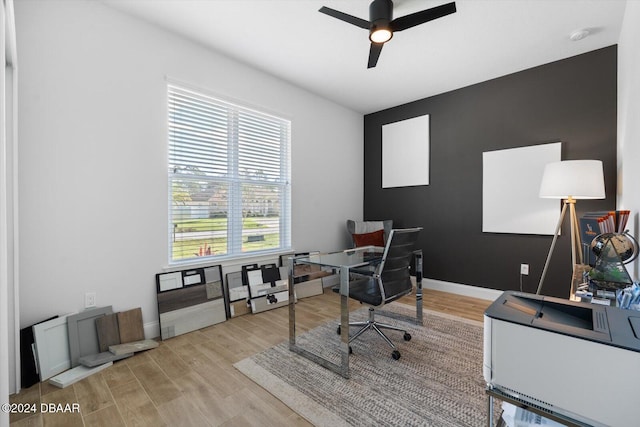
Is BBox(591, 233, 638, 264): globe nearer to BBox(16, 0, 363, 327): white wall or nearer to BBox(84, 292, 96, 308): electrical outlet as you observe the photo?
BBox(16, 0, 363, 327): white wall

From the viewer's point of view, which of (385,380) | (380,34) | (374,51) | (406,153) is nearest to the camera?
(385,380)

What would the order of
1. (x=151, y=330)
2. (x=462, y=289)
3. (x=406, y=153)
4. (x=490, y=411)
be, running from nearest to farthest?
(x=490, y=411) → (x=151, y=330) → (x=462, y=289) → (x=406, y=153)

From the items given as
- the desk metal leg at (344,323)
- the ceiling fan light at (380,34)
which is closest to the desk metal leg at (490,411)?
the desk metal leg at (344,323)

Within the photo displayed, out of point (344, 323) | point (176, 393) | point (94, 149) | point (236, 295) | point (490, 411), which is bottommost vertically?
point (176, 393)

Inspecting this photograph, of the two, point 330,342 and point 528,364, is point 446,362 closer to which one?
point 330,342

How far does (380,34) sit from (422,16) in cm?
32

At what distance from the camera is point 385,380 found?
1.89m

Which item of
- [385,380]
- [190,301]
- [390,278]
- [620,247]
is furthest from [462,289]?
[190,301]

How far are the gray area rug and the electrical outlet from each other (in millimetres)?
1279

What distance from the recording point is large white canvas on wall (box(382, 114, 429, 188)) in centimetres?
411

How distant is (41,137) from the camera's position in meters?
1.99

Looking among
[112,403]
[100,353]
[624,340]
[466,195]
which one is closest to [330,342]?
[112,403]

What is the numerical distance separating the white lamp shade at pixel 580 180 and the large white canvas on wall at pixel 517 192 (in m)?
0.68

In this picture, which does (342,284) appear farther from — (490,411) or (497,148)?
(497,148)
